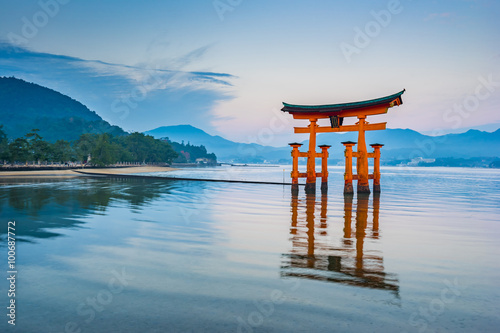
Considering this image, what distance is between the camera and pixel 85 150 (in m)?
101

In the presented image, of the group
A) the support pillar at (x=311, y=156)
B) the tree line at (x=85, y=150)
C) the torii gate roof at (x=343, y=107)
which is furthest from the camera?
the tree line at (x=85, y=150)

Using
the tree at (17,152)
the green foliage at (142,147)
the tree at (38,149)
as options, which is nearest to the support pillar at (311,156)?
the tree at (17,152)

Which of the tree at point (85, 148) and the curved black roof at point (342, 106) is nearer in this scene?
the curved black roof at point (342, 106)

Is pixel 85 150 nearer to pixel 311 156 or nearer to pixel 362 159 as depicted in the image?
pixel 311 156

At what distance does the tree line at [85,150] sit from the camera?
7244 centimetres

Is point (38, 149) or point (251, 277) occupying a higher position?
point (38, 149)

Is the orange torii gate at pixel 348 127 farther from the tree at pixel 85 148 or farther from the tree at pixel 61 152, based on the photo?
the tree at pixel 85 148

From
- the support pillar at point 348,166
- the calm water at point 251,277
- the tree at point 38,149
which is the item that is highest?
the tree at point 38,149

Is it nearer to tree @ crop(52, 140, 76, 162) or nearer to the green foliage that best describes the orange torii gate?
tree @ crop(52, 140, 76, 162)

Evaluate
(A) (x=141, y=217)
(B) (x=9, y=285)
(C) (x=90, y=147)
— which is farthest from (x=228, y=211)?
(C) (x=90, y=147)

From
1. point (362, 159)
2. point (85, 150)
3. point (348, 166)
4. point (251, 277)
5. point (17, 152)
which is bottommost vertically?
point (251, 277)

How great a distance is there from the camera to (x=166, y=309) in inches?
193

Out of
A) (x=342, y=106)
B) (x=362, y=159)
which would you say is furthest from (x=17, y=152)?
(x=362, y=159)

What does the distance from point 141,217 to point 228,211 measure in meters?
4.33
